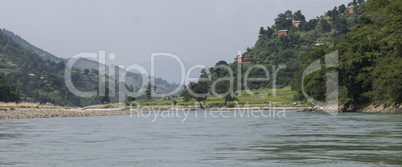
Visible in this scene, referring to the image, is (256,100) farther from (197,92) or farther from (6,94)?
(6,94)

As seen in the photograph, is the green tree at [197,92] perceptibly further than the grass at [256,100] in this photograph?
Yes

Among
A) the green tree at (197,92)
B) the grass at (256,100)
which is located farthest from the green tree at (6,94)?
the grass at (256,100)

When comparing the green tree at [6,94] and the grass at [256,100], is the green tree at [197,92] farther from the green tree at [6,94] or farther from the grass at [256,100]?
the green tree at [6,94]

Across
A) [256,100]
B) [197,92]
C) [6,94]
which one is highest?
[197,92]

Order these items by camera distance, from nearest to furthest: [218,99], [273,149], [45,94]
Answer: [273,149] → [218,99] → [45,94]

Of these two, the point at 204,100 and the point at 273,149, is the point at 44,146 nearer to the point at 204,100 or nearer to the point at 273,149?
the point at 273,149

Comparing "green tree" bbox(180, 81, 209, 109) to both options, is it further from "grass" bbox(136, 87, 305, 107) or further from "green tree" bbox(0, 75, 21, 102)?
"green tree" bbox(0, 75, 21, 102)

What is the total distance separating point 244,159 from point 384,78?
5290 centimetres

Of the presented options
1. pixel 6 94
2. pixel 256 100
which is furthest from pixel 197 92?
pixel 6 94

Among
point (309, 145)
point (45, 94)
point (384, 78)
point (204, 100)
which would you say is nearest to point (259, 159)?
point (309, 145)

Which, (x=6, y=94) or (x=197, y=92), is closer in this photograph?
(x=6, y=94)

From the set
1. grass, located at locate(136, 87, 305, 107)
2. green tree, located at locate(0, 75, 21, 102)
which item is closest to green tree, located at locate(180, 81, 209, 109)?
grass, located at locate(136, 87, 305, 107)

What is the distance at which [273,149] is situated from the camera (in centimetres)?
2083

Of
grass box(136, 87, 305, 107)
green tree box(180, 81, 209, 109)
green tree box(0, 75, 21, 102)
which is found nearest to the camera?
green tree box(0, 75, 21, 102)
